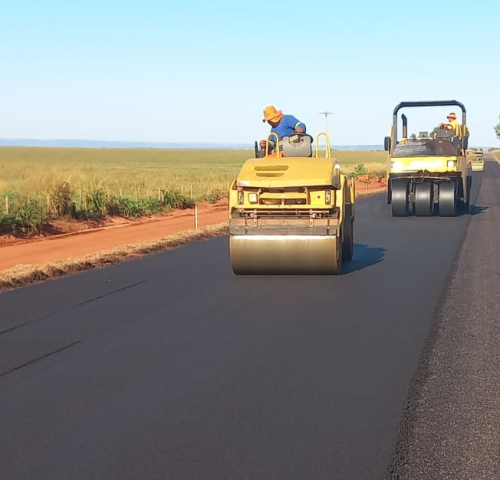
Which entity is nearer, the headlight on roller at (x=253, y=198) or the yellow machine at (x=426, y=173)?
the headlight on roller at (x=253, y=198)

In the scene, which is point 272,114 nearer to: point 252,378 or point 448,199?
point 252,378

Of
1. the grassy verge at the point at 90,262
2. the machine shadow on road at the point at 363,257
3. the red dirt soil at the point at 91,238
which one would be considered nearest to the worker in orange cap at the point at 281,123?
the machine shadow on road at the point at 363,257

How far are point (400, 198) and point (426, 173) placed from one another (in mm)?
1020

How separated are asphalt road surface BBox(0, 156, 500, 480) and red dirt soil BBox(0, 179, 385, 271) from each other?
13.1 feet

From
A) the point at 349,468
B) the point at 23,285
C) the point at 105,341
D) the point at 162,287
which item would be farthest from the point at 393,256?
the point at 349,468

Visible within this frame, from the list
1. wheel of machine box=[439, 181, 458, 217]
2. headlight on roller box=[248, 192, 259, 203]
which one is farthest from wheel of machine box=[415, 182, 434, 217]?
headlight on roller box=[248, 192, 259, 203]

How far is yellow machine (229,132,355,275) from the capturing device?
11008 mm

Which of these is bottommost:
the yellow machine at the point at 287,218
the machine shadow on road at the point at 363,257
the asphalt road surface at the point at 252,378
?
the machine shadow on road at the point at 363,257

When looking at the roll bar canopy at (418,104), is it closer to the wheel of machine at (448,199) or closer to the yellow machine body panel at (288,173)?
the wheel of machine at (448,199)

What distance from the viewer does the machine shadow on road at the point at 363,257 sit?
12.4 metres

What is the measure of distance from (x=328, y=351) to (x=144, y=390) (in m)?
1.89

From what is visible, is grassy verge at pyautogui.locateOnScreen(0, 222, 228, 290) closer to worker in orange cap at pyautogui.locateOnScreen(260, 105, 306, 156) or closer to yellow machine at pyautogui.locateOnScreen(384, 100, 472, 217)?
worker in orange cap at pyautogui.locateOnScreen(260, 105, 306, 156)

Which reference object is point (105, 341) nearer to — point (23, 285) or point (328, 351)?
point (328, 351)

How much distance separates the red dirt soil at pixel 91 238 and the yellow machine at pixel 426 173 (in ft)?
17.5
